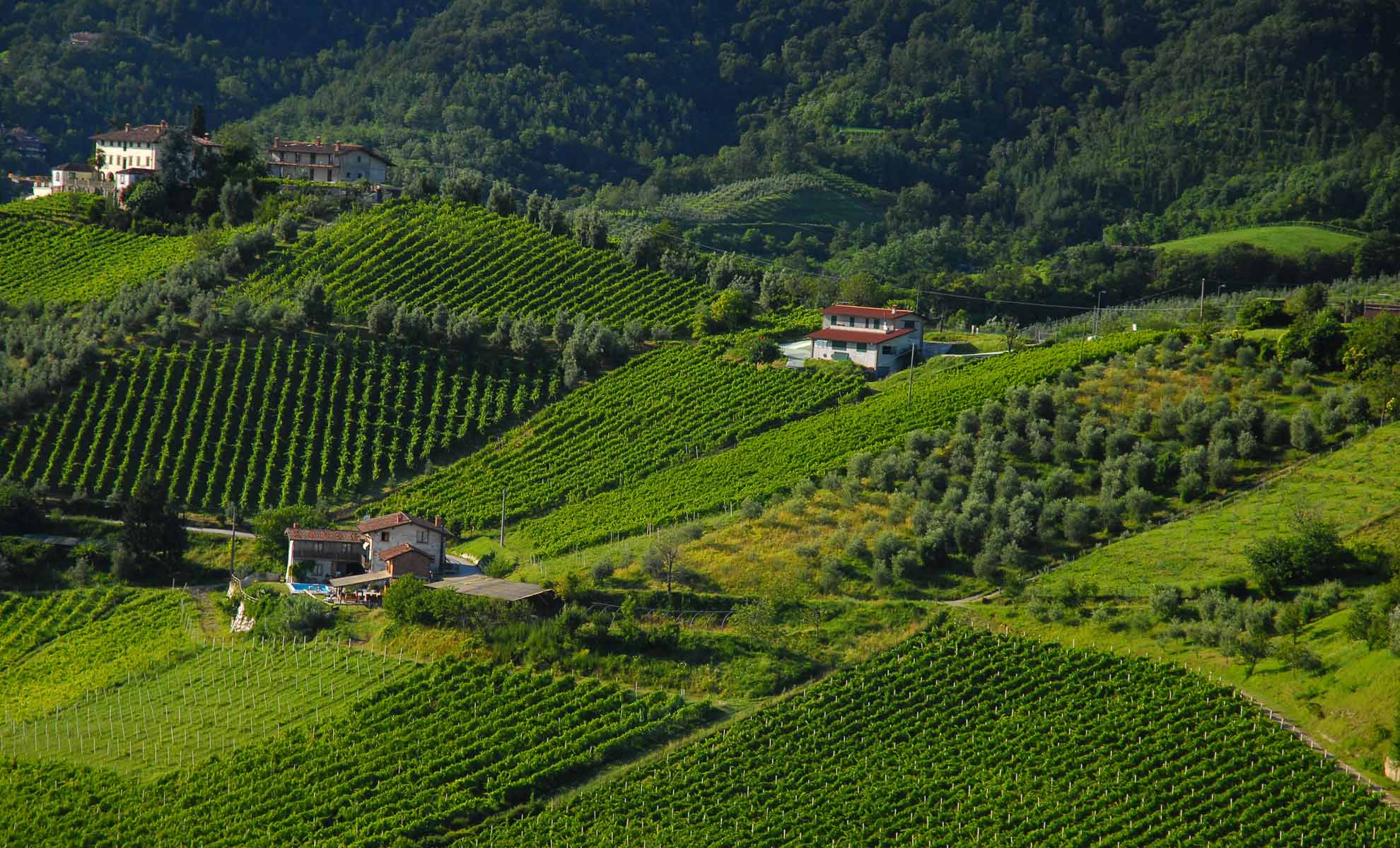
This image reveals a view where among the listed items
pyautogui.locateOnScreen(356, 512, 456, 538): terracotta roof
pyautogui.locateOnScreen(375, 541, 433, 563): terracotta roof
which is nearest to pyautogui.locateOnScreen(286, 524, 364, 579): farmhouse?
pyautogui.locateOnScreen(356, 512, 456, 538): terracotta roof

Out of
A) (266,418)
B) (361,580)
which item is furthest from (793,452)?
(266,418)

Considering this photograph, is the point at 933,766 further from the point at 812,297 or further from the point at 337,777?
the point at 812,297

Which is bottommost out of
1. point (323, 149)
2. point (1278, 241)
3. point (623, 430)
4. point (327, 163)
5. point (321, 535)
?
point (321, 535)

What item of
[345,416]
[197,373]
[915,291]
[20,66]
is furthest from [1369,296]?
[20,66]

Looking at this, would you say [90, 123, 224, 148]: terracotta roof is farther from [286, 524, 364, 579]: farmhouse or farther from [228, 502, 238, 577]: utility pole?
[286, 524, 364, 579]: farmhouse

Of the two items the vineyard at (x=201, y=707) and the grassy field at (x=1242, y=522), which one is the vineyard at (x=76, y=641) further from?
the grassy field at (x=1242, y=522)

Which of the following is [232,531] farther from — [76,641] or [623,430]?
[623,430]

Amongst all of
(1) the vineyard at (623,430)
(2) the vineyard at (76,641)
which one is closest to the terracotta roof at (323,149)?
(1) the vineyard at (623,430)
